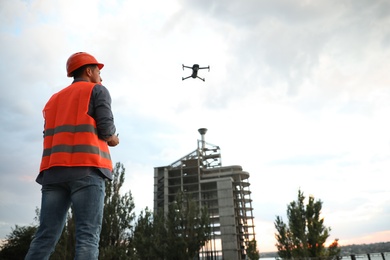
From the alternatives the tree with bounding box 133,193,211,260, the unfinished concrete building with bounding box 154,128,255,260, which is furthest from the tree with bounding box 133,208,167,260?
the unfinished concrete building with bounding box 154,128,255,260

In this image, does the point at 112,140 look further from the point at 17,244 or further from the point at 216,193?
the point at 216,193

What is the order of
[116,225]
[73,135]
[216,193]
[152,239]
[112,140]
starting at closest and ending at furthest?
1. [73,135]
2. [112,140]
3. [116,225]
4. [152,239]
5. [216,193]

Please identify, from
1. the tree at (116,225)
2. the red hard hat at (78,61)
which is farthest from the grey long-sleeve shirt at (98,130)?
the tree at (116,225)

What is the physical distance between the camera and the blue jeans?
1966mm

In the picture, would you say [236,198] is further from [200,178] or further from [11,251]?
[11,251]

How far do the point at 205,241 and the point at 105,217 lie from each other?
10036 millimetres

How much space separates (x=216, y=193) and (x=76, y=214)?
2678 inches

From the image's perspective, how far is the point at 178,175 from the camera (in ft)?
233

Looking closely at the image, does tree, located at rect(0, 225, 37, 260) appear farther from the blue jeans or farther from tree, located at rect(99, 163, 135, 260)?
the blue jeans

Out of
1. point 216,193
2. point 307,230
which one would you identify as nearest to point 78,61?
point 307,230

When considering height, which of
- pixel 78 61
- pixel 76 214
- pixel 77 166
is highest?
pixel 78 61

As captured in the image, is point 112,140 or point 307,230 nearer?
point 112,140

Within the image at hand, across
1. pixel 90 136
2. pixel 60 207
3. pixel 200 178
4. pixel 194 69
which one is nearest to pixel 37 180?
pixel 60 207

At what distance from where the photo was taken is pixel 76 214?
201 centimetres
